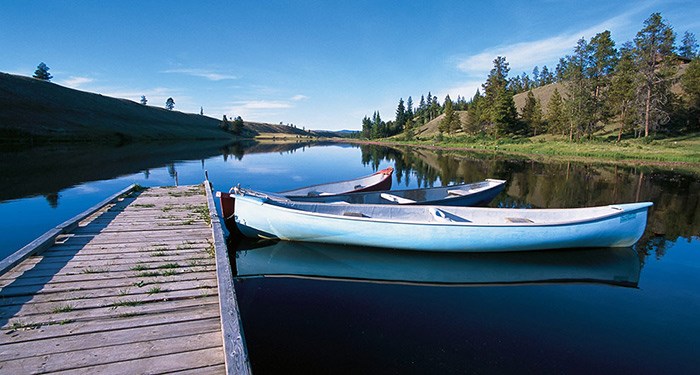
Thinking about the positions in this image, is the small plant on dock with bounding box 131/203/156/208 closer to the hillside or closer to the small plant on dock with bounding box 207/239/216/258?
the small plant on dock with bounding box 207/239/216/258

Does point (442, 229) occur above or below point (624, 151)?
below

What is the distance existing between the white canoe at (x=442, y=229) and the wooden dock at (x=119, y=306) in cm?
222

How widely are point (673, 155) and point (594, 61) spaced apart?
31.1m

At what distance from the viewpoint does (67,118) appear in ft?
252

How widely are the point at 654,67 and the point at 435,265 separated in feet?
218

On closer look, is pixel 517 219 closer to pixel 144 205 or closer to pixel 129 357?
pixel 129 357

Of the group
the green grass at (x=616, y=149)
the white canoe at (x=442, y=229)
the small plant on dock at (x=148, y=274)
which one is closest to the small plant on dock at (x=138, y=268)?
the small plant on dock at (x=148, y=274)

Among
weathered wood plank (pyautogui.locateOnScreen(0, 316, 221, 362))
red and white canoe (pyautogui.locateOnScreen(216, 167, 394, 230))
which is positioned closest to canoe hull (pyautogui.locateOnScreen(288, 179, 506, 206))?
red and white canoe (pyautogui.locateOnScreen(216, 167, 394, 230))

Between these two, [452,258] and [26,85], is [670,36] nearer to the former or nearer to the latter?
[452,258]

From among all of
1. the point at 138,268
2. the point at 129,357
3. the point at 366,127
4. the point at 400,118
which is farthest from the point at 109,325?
the point at 366,127

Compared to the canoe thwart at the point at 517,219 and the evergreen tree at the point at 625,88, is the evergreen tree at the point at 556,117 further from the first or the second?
the canoe thwart at the point at 517,219

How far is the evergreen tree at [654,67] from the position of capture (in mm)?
50188

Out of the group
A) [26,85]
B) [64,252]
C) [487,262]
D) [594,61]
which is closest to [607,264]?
[487,262]

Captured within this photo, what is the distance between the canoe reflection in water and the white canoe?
0.34 m
